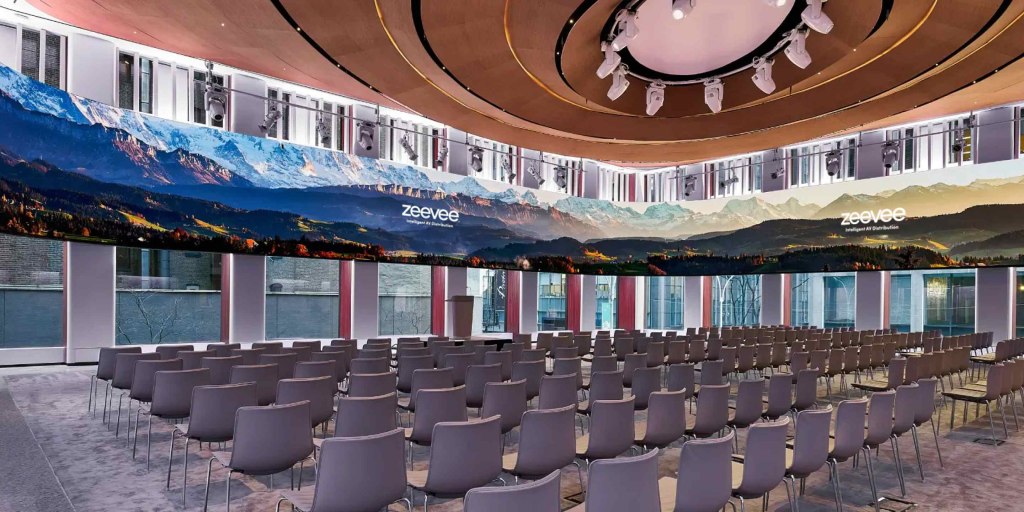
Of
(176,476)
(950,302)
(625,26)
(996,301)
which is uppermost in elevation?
(625,26)

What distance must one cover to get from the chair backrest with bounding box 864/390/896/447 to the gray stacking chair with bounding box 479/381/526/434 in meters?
2.97

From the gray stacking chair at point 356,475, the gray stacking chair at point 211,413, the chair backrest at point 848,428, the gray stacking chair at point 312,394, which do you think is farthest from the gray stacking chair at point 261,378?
the chair backrest at point 848,428

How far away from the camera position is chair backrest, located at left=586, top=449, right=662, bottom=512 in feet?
9.27

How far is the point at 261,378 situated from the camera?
6434 mm

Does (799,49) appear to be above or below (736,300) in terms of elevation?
above

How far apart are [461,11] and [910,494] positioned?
25.7 feet

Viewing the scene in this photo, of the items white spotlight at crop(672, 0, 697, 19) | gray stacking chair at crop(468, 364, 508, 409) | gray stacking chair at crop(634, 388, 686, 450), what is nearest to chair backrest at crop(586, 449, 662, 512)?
gray stacking chair at crop(634, 388, 686, 450)

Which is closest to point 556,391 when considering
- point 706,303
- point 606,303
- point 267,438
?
Result: point 267,438

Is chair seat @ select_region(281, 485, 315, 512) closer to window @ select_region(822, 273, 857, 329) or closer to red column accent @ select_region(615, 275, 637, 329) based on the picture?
red column accent @ select_region(615, 275, 637, 329)

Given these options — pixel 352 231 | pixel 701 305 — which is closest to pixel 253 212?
pixel 352 231

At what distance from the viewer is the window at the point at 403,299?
17359 mm

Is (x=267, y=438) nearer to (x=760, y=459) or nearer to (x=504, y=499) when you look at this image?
(x=504, y=499)

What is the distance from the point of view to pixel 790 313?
20.7 m

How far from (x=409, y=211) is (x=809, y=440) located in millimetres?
13053
